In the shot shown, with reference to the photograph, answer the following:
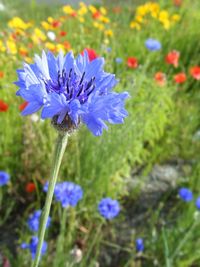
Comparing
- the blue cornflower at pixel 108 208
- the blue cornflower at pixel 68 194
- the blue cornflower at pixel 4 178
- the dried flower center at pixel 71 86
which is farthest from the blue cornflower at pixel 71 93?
the blue cornflower at pixel 4 178

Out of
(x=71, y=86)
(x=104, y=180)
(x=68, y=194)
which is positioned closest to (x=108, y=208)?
(x=68, y=194)

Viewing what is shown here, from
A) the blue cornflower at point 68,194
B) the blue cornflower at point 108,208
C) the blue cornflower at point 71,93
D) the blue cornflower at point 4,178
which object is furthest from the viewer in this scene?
the blue cornflower at point 4,178

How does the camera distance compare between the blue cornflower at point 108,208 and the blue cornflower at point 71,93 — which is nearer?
the blue cornflower at point 71,93

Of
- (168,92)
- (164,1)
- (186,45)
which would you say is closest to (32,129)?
(168,92)

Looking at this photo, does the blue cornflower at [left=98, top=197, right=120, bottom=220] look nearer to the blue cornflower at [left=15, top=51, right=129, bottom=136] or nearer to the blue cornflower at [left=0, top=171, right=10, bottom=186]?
the blue cornflower at [left=0, top=171, right=10, bottom=186]

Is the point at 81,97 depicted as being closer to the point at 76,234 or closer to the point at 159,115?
the point at 76,234

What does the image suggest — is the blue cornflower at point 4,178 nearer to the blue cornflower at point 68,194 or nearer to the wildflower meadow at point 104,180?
the wildflower meadow at point 104,180

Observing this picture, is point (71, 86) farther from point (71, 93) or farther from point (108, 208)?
point (108, 208)
